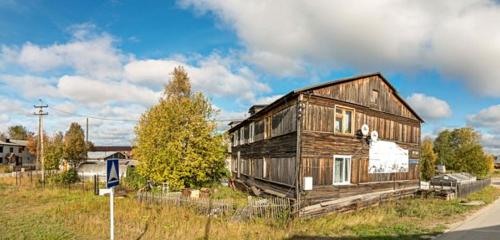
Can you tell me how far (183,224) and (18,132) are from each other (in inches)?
4769

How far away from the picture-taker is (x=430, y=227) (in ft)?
47.2

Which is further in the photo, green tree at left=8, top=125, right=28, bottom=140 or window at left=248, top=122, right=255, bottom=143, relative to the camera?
green tree at left=8, top=125, right=28, bottom=140

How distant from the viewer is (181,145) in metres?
24.0

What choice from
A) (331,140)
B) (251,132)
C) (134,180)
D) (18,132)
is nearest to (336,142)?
(331,140)

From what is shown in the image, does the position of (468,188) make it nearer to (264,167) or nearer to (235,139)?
(264,167)

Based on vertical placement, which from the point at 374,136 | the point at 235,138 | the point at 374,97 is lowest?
the point at 235,138

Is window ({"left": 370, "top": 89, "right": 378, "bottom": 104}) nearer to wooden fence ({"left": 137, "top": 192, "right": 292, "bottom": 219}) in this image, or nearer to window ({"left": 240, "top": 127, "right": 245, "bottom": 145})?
wooden fence ({"left": 137, "top": 192, "right": 292, "bottom": 219})

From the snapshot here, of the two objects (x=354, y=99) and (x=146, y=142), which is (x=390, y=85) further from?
(x=146, y=142)

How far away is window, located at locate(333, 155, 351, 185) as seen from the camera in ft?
65.6

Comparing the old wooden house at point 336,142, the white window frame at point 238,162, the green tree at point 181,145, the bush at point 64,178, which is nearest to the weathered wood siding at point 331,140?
the old wooden house at point 336,142

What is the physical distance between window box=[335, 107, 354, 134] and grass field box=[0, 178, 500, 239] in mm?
4706

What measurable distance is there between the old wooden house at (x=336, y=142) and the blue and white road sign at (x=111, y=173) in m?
10.0

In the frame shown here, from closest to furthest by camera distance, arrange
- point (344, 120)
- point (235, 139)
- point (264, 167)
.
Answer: point (344, 120) → point (264, 167) → point (235, 139)

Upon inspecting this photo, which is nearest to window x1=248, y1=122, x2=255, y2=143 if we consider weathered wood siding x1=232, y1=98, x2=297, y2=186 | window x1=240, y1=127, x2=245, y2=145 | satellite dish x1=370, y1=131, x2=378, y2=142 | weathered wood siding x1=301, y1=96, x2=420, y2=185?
weathered wood siding x1=232, y1=98, x2=297, y2=186
